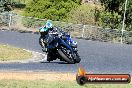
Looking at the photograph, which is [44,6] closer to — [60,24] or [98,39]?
[60,24]

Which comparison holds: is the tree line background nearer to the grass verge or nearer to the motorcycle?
the motorcycle

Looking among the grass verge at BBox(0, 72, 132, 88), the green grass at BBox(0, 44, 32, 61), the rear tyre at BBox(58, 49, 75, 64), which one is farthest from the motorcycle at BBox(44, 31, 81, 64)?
the green grass at BBox(0, 44, 32, 61)

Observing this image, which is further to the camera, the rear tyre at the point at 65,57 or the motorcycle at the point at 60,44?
the rear tyre at the point at 65,57

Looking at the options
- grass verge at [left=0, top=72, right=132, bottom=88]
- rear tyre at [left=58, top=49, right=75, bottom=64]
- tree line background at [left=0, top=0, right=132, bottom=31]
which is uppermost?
grass verge at [left=0, top=72, right=132, bottom=88]

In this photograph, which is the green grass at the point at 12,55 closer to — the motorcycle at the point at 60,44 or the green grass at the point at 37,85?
the motorcycle at the point at 60,44

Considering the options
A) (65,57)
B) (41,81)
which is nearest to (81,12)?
(65,57)

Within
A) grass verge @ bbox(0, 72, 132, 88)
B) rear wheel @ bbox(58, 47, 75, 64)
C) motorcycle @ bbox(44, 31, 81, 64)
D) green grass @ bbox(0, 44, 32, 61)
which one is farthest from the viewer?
green grass @ bbox(0, 44, 32, 61)

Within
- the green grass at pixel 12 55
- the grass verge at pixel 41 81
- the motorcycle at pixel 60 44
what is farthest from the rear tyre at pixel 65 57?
the green grass at pixel 12 55

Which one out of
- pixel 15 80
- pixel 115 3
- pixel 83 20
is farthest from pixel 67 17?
pixel 15 80

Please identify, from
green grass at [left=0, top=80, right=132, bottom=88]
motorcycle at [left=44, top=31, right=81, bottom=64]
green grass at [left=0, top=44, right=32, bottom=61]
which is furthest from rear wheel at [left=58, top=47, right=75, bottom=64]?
green grass at [left=0, top=80, right=132, bottom=88]

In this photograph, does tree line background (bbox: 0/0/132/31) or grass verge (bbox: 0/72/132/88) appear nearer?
grass verge (bbox: 0/72/132/88)

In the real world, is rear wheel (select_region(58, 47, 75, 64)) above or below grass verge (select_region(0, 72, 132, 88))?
below

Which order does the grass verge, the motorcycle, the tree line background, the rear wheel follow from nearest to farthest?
the grass verge, the motorcycle, the rear wheel, the tree line background

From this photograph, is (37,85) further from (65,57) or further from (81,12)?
(81,12)
